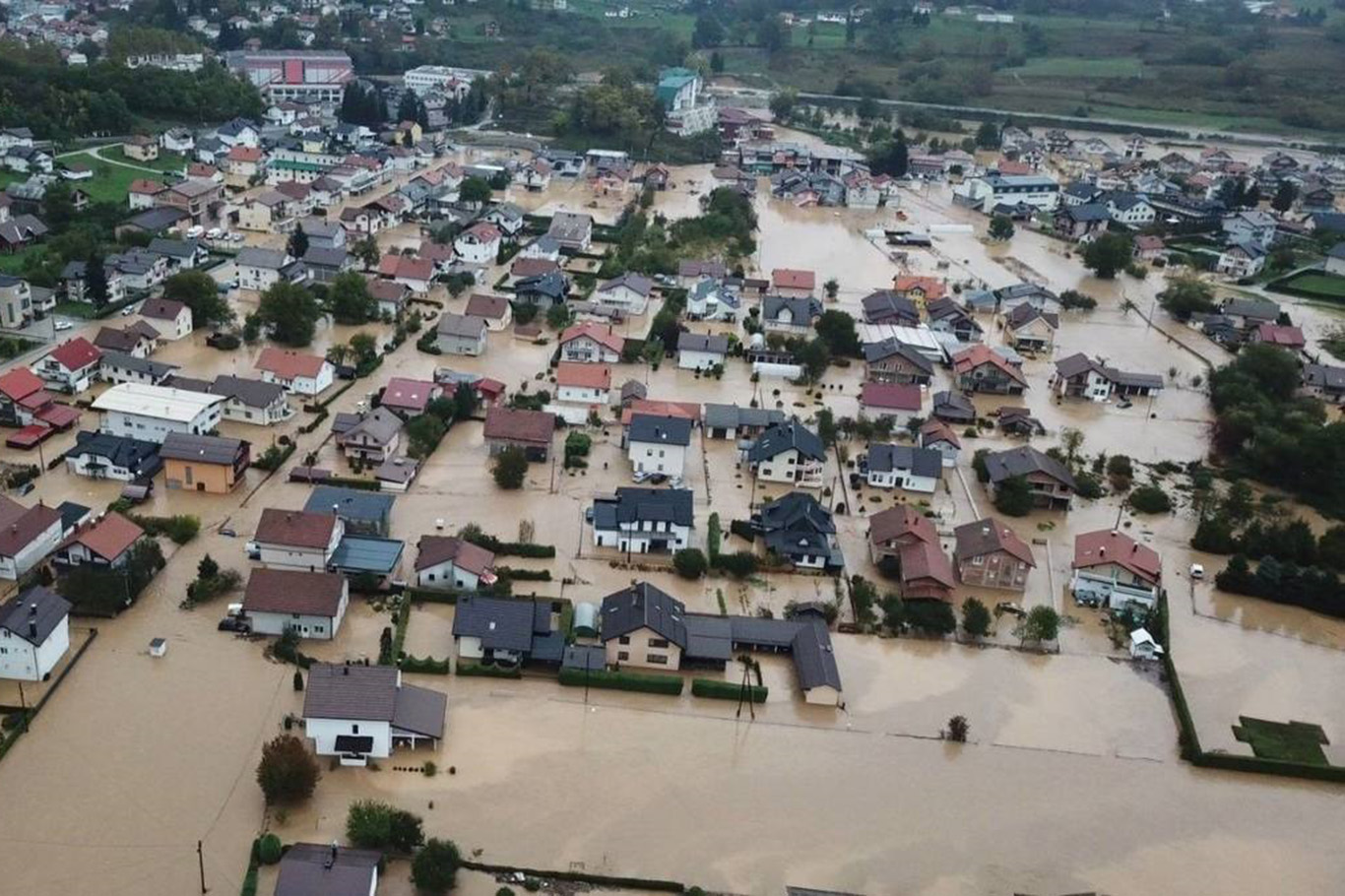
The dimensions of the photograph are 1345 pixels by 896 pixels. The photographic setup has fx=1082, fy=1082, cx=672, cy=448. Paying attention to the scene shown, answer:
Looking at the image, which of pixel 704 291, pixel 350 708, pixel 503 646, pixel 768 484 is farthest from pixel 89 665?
pixel 704 291

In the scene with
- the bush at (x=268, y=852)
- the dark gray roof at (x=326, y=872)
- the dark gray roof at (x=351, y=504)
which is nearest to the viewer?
the dark gray roof at (x=326, y=872)

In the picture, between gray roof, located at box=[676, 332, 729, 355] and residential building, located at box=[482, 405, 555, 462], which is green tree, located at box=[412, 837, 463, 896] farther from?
gray roof, located at box=[676, 332, 729, 355]

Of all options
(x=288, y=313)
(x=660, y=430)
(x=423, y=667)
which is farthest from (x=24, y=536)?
(x=660, y=430)

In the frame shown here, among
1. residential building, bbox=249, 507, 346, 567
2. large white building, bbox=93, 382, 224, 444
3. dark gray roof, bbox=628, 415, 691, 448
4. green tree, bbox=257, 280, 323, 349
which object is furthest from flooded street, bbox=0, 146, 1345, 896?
green tree, bbox=257, 280, 323, 349

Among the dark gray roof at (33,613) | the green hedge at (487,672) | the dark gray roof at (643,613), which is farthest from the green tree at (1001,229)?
the dark gray roof at (33,613)

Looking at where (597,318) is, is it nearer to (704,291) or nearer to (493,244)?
(704,291)

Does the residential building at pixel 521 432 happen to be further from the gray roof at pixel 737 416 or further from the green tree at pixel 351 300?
the green tree at pixel 351 300
